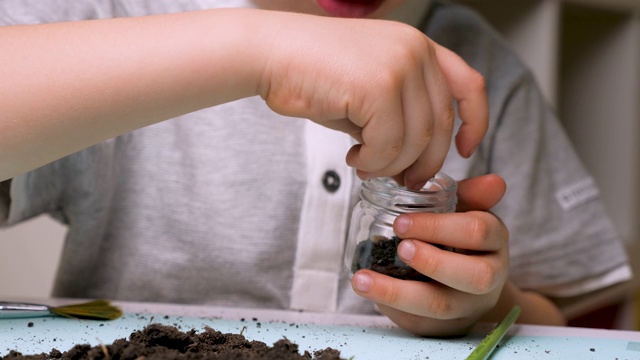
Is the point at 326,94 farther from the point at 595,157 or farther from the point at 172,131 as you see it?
the point at 595,157

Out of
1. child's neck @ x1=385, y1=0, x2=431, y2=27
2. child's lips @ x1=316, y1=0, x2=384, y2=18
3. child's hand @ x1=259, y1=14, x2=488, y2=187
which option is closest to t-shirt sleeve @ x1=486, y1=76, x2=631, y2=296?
child's neck @ x1=385, y1=0, x2=431, y2=27

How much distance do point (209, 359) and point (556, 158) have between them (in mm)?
599

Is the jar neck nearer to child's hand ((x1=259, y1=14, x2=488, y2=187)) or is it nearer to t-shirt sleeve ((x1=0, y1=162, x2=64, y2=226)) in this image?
child's hand ((x1=259, y1=14, x2=488, y2=187))

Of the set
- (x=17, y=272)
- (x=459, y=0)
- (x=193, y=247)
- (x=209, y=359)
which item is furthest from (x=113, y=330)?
(x=459, y=0)

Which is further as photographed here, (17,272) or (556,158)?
(17,272)

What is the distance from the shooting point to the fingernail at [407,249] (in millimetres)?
509

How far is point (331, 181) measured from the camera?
30.2 inches

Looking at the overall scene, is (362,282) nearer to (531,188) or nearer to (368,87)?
(368,87)

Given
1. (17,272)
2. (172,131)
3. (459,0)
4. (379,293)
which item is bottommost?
(17,272)

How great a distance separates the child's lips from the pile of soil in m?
0.32

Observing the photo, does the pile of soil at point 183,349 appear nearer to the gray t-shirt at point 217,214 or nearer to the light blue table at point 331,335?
→ the light blue table at point 331,335

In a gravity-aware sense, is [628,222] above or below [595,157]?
below

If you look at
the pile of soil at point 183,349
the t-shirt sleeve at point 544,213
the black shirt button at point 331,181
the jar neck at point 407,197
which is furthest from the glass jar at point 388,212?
the t-shirt sleeve at point 544,213

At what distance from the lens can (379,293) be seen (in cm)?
52
